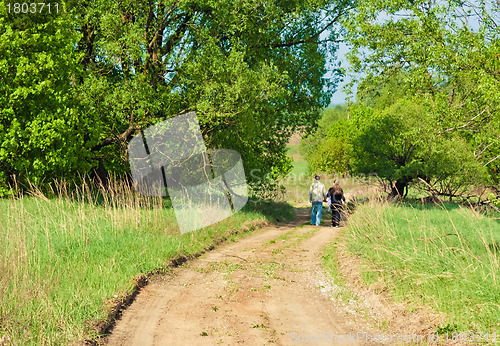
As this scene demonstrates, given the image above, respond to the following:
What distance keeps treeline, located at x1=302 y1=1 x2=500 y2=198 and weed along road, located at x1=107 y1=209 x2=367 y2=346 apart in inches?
99.6

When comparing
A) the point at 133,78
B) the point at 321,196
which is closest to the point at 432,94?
the point at 321,196

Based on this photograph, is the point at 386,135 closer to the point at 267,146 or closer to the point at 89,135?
the point at 267,146

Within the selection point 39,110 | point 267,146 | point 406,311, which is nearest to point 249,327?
point 406,311

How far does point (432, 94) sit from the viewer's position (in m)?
17.3

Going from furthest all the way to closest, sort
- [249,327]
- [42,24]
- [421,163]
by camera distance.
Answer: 1. [421,163]
2. [42,24]
3. [249,327]

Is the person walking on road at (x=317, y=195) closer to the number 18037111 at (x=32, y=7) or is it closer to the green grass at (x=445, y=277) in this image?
the green grass at (x=445, y=277)

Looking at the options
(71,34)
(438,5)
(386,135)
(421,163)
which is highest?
(438,5)

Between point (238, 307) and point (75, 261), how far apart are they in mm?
2957

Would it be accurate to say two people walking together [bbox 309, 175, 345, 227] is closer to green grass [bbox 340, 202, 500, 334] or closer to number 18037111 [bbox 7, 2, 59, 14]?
green grass [bbox 340, 202, 500, 334]

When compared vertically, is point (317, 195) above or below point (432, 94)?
below

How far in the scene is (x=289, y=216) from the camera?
68.4 feet

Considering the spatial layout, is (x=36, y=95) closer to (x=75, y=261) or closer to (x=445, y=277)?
(x=75, y=261)

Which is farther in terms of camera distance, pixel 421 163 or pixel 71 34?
pixel 421 163

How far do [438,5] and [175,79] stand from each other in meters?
10.0
